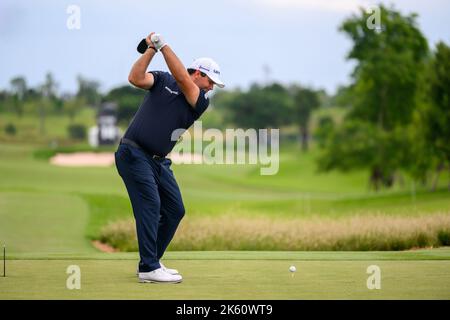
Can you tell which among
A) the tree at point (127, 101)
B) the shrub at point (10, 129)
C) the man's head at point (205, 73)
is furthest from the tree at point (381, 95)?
the tree at point (127, 101)

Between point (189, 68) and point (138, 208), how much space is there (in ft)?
5.47

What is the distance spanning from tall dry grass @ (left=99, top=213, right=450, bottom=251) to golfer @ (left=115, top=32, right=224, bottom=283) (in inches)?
362

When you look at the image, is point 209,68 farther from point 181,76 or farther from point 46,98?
point 46,98

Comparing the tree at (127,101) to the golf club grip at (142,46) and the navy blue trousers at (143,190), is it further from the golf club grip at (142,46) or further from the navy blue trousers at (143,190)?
the golf club grip at (142,46)

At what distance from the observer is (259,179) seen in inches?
3118

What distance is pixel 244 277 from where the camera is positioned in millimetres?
10484

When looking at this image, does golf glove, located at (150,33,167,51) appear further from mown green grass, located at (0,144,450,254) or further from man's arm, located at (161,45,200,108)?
mown green grass, located at (0,144,450,254)

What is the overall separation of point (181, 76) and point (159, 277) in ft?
7.03

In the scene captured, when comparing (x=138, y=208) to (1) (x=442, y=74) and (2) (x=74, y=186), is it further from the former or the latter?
(2) (x=74, y=186)

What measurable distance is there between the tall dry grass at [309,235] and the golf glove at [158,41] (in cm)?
1011

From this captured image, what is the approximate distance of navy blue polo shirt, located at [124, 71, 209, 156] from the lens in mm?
10531

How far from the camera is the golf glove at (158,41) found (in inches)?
396

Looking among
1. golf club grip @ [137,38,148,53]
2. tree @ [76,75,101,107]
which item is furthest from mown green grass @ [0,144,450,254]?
tree @ [76,75,101,107]
